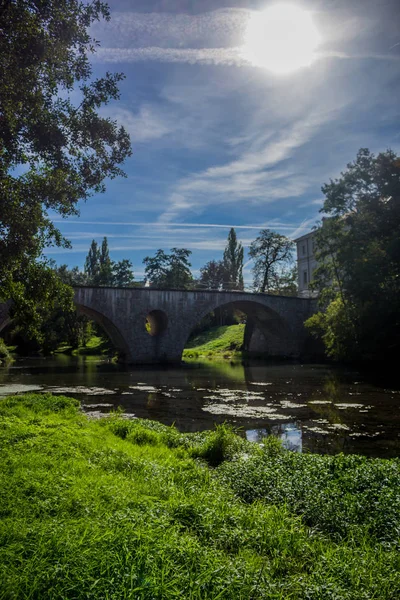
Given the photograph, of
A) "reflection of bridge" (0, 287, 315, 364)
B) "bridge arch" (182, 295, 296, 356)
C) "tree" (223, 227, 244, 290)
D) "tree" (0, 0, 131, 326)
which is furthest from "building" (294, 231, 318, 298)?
"tree" (0, 0, 131, 326)

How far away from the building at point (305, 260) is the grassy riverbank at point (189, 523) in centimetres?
6350

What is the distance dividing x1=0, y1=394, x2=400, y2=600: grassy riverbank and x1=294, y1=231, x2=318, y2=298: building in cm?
6350

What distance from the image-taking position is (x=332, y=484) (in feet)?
18.1

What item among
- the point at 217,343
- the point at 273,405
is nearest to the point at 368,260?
the point at 273,405

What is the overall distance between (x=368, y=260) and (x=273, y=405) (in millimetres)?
15799

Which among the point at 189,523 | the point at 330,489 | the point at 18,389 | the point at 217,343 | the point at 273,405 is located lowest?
the point at 273,405

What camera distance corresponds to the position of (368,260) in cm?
2667

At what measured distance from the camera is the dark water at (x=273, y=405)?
9.83 metres

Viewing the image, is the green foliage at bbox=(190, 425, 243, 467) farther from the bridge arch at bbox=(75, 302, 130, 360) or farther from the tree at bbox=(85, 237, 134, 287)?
the tree at bbox=(85, 237, 134, 287)

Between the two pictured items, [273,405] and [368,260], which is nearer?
[273,405]

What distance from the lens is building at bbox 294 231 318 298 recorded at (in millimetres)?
68175

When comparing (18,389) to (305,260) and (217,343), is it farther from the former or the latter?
(305,260)

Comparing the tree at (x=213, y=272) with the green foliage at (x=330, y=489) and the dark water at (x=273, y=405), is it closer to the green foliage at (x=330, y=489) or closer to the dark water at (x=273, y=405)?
the dark water at (x=273, y=405)

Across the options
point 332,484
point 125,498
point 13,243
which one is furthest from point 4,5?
point 332,484
